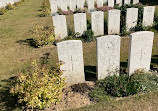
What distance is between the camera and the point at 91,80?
5.73 meters

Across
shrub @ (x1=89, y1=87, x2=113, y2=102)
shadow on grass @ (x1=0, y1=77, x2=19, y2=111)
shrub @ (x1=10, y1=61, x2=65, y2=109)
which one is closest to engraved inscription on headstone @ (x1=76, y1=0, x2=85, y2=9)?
shadow on grass @ (x1=0, y1=77, x2=19, y2=111)

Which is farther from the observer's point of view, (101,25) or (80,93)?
(101,25)

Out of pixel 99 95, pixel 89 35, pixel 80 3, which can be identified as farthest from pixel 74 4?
pixel 99 95

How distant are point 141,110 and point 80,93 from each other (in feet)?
5.58

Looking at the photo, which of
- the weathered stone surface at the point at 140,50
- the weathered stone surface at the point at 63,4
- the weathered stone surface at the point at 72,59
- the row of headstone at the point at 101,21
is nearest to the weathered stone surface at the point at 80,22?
the row of headstone at the point at 101,21

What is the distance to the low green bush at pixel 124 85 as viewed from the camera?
485 cm

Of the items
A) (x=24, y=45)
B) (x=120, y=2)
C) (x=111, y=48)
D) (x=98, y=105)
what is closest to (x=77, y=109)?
(x=98, y=105)

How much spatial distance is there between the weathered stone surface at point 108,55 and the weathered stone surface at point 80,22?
4.53m

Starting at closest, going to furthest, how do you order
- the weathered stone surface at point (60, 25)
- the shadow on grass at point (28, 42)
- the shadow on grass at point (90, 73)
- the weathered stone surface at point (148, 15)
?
the shadow on grass at point (90, 73) → the weathered stone surface at point (60, 25) → the shadow on grass at point (28, 42) → the weathered stone surface at point (148, 15)

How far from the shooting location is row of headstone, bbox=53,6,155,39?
917 cm

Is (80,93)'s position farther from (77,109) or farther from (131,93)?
(131,93)

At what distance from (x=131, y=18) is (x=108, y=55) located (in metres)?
5.29

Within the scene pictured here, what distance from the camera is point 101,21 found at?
952 cm

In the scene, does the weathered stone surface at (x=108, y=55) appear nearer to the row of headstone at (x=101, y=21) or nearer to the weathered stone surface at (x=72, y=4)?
the row of headstone at (x=101, y=21)
